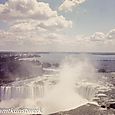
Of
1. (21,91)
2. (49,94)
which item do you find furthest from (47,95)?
(21,91)

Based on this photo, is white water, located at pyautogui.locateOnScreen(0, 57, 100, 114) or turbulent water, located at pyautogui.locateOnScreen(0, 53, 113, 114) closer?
turbulent water, located at pyautogui.locateOnScreen(0, 53, 113, 114)

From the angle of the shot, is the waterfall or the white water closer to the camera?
the white water

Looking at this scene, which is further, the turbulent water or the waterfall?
the waterfall

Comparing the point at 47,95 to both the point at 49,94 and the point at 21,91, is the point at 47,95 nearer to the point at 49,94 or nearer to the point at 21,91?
the point at 49,94

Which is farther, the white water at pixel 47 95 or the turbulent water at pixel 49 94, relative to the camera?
the white water at pixel 47 95

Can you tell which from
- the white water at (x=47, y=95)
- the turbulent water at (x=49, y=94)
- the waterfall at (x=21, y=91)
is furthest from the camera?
the waterfall at (x=21, y=91)

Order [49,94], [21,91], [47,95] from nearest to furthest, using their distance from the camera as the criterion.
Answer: [47,95] → [49,94] → [21,91]

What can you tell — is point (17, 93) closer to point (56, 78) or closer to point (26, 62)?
point (56, 78)

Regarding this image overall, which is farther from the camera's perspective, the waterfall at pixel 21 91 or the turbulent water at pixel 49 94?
the waterfall at pixel 21 91

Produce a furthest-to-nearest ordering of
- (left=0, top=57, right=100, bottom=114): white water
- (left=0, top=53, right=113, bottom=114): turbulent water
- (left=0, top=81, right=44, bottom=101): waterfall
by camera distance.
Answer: (left=0, top=81, right=44, bottom=101): waterfall, (left=0, top=57, right=100, bottom=114): white water, (left=0, top=53, right=113, bottom=114): turbulent water

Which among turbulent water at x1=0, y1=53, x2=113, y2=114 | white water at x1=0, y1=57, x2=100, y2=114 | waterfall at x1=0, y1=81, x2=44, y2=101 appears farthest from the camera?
waterfall at x1=0, y1=81, x2=44, y2=101

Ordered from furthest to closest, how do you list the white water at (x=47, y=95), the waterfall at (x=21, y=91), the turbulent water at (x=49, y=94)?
the waterfall at (x=21, y=91), the white water at (x=47, y=95), the turbulent water at (x=49, y=94)

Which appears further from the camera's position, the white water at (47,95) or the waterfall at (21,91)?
the waterfall at (21,91)
